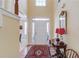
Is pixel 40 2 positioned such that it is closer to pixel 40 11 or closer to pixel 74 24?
pixel 40 11

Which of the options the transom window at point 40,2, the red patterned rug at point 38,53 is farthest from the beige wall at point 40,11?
the red patterned rug at point 38,53

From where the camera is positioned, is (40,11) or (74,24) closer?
(74,24)

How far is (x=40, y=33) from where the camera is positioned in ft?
44.2

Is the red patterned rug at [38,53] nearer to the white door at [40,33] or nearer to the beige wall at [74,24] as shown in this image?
the beige wall at [74,24]

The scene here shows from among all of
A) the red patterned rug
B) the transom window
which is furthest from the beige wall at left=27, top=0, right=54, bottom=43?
the red patterned rug

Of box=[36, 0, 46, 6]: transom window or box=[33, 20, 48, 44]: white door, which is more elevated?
box=[36, 0, 46, 6]: transom window

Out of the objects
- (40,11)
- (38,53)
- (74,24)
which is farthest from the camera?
(40,11)

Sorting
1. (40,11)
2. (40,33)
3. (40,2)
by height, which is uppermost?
(40,2)

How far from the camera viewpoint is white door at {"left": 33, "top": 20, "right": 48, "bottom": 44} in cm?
1337

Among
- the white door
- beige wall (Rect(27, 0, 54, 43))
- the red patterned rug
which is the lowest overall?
the red patterned rug

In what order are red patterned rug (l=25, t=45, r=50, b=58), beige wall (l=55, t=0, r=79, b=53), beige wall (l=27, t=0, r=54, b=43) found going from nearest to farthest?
beige wall (l=55, t=0, r=79, b=53) → red patterned rug (l=25, t=45, r=50, b=58) → beige wall (l=27, t=0, r=54, b=43)

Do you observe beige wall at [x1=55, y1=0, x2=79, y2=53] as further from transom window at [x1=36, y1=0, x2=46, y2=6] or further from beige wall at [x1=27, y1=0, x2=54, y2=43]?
transom window at [x1=36, y1=0, x2=46, y2=6]

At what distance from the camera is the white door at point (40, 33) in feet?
43.9

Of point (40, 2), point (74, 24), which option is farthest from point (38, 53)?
point (40, 2)
